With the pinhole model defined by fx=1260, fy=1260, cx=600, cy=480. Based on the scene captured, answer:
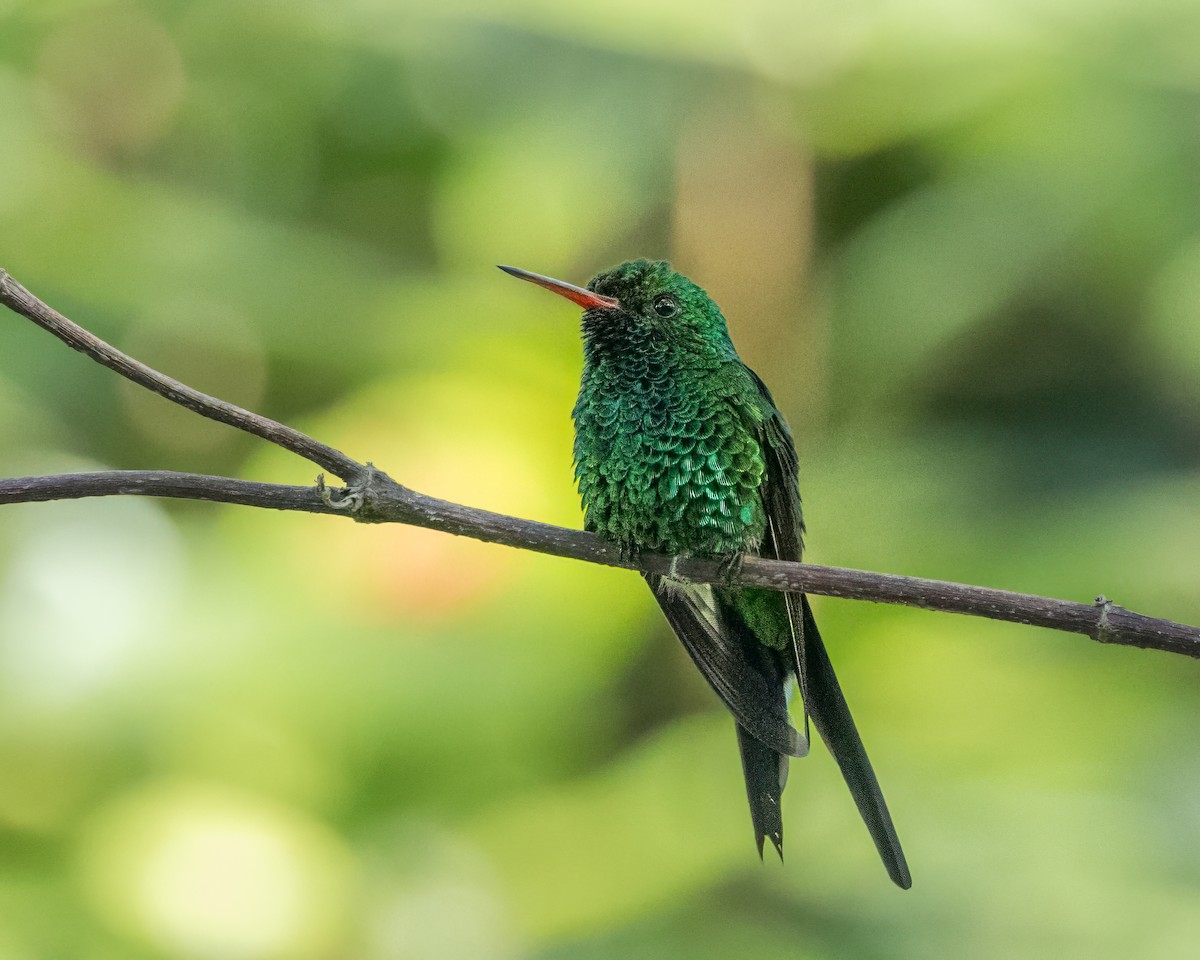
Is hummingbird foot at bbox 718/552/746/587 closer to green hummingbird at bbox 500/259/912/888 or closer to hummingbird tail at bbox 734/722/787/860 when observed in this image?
green hummingbird at bbox 500/259/912/888

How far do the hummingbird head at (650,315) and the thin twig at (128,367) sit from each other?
2.93 ft

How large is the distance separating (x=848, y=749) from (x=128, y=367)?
41.8 inches

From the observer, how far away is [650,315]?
208cm

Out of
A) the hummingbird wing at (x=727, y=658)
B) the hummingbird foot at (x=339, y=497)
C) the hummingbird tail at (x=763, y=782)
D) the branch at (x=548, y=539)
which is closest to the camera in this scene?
the branch at (x=548, y=539)

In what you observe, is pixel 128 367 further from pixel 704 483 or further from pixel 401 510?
pixel 704 483

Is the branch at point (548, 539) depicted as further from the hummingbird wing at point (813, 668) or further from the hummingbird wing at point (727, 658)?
the hummingbird wing at point (727, 658)

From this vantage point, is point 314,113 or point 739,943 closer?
point 739,943

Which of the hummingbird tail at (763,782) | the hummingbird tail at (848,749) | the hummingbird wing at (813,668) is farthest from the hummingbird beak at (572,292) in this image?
the hummingbird tail at (763,782)

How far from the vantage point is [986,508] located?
12.1 feet

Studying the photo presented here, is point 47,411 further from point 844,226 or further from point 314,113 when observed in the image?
point 844,226

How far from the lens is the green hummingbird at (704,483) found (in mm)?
1918

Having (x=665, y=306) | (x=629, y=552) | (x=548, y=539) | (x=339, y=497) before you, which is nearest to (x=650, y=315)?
(x=665, y=306)

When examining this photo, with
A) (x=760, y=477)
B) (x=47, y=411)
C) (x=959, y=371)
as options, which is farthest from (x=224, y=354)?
(x=760, y=477)

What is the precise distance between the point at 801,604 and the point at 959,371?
255 cm
